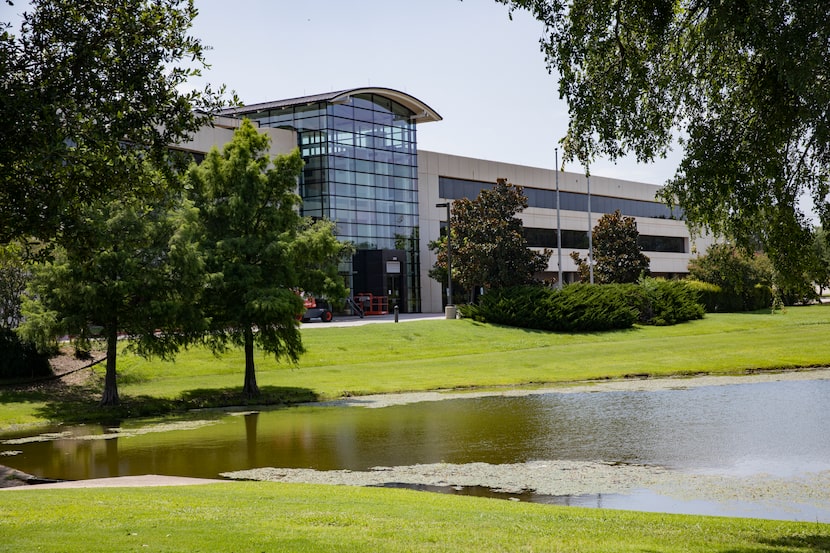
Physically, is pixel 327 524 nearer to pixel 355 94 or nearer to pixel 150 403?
pixel 150 403

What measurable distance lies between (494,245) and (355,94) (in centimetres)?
1588

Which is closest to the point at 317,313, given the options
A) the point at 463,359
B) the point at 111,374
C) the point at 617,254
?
the point at 463,359

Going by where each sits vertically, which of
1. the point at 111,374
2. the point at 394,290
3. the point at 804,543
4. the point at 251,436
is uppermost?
the point at 394,290

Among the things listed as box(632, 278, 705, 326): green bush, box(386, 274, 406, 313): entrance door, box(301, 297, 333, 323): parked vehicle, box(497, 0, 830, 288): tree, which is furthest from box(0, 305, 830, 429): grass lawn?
box(497, 0, 830, 288): tree

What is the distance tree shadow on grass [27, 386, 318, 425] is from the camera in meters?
27.0

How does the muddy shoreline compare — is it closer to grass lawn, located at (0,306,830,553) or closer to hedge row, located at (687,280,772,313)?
grass lawn, located at (0,306,830,553)

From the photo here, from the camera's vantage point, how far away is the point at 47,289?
27.6m

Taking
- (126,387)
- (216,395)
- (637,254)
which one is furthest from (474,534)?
(637,254)

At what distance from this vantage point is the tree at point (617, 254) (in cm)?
6919

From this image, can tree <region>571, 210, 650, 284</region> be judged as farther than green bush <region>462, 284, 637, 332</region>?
Yes

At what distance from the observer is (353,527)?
32.3 feet

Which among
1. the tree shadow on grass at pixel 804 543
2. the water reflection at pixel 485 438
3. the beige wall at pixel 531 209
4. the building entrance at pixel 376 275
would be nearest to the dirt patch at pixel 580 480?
the water reflection at pixel 485 438

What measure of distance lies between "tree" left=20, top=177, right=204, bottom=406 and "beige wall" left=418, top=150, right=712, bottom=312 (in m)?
43.3

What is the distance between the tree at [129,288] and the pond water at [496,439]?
373 cm
